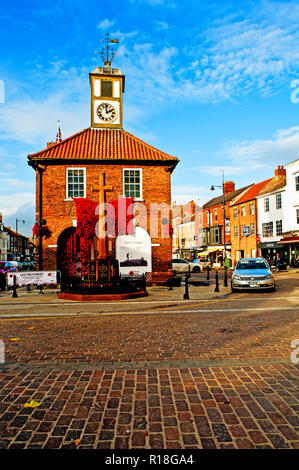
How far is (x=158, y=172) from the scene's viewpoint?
63.6 feet

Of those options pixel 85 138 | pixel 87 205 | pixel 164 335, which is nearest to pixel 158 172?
pixel 85 138

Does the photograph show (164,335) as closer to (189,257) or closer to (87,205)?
(87,205)

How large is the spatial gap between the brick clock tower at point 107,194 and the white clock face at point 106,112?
8.80ft

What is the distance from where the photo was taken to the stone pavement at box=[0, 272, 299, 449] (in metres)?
2.92

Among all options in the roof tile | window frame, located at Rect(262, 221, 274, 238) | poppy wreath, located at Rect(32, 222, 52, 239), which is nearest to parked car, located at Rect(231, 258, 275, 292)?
the roof tile

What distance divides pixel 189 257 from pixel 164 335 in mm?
57919

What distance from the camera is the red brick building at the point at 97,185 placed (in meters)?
18.4

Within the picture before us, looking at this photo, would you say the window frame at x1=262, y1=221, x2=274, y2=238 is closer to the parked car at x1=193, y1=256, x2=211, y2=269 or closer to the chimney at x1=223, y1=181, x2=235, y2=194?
the parked car at x1=193, y1=256, x2=211, y2=269

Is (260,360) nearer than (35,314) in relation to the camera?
Yes

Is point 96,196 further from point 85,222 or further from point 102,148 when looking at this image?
point 85,222

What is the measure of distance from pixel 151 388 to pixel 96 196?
15.7m

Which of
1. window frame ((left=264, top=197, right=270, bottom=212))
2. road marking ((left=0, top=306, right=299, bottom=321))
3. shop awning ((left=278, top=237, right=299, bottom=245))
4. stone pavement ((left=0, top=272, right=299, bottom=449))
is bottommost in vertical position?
road marking ((left=0, top=306, right=299, bottom=321))

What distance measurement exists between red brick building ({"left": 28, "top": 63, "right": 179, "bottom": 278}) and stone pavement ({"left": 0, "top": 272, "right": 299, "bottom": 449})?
11.5 m

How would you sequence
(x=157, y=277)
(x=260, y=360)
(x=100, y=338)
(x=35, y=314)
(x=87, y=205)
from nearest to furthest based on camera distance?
(x=260, y=360), (x=100, y=338), (x=35, y=314), (x=87, y=205), (x=157, y=277)
